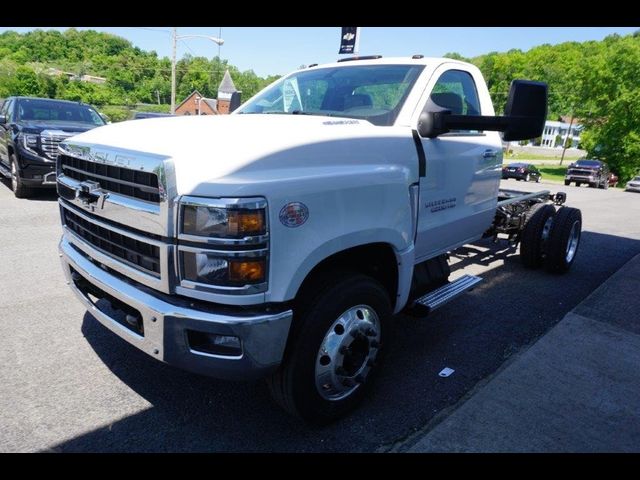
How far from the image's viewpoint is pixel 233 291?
2.01 meters

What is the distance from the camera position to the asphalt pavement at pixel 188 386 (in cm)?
249

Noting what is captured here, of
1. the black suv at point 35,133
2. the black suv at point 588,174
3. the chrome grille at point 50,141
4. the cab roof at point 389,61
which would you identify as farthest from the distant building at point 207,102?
the black suv at point 588,174

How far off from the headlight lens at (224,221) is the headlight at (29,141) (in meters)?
8.04

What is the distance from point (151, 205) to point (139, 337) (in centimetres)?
67

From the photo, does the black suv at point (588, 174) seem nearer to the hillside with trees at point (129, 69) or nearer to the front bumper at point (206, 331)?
the front bumper at point (206, 331)

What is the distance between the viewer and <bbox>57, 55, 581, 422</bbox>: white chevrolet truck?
2014 mm

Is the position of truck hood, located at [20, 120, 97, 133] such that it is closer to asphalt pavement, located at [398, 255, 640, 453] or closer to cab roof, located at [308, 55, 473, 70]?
cab roof, located at [308, 55, 473, 70]

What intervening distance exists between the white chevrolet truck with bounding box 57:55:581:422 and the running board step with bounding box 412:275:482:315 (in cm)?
2

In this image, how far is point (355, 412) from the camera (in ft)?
9.13

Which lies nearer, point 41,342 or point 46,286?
point 41,342

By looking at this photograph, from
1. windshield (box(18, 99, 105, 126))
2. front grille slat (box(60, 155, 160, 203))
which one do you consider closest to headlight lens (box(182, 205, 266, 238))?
front grille slat (box(60, 155, 160, 203))

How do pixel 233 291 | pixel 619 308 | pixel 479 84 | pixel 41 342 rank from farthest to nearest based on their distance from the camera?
1. pixel 619 308
2. pixel 479 84
3. pixel 41 342
4. pixel 233 291
